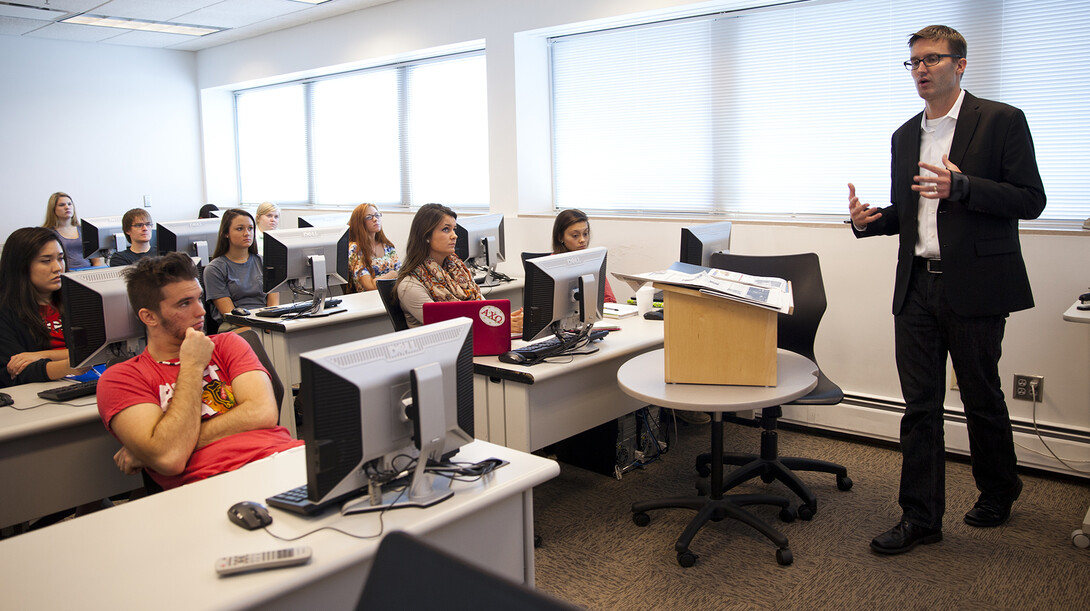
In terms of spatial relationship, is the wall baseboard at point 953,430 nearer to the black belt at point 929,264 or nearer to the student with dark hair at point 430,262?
the black belt at point 929,264

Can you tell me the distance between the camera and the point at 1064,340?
11.3 ft

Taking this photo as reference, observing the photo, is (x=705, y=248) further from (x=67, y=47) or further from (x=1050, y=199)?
(x=67, y=47)

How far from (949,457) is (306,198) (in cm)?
Answer: 656

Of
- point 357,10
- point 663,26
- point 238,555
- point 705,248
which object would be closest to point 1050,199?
point 705,248

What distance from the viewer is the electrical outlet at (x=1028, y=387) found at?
3521 millimetres

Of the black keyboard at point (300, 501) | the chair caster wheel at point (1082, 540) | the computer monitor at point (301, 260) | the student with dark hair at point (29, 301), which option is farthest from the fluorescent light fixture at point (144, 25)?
the chair caster wheel at point (1082, 540)

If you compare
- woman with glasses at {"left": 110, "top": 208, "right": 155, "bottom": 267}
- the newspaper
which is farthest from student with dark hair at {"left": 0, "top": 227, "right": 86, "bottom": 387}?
woman with glasses at {"left": 110, "top": 208, "right": 155, "bottom": 267}

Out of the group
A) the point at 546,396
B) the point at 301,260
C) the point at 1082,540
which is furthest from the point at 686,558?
the point at 301,260

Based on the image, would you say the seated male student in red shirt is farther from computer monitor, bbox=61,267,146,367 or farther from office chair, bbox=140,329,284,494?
computer monitor, bbox=61,267,146,367

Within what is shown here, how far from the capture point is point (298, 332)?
148 inches

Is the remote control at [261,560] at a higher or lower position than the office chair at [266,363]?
lower

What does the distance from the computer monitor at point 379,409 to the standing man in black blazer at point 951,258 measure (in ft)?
5.52

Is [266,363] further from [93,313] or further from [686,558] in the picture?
[686,558]

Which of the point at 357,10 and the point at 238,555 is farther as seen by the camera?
the point at 357,10
